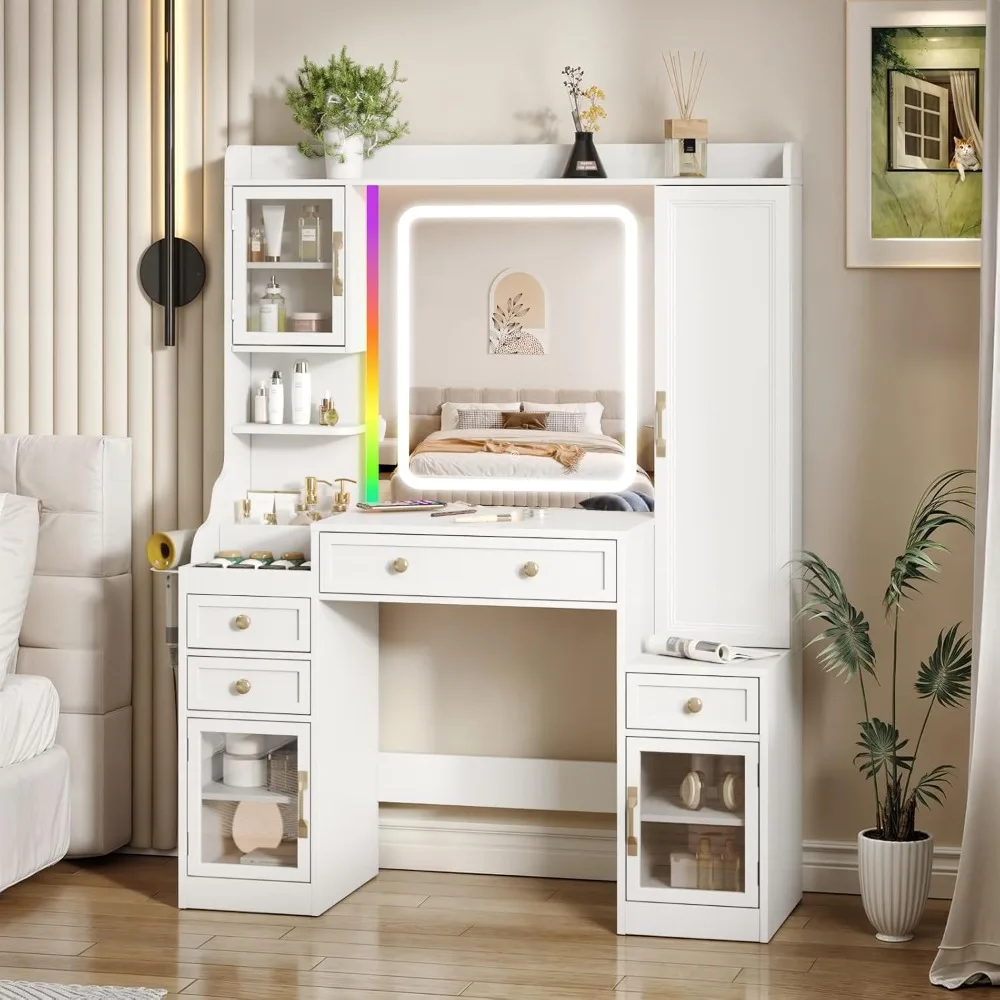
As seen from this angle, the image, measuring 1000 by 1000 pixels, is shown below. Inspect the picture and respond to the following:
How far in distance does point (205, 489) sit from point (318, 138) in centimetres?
100

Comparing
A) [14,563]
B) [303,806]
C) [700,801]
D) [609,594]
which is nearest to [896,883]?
[700,801]

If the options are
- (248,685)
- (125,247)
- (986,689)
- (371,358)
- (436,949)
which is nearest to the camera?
(986,689)

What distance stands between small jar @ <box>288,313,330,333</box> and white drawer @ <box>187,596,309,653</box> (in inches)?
28.4

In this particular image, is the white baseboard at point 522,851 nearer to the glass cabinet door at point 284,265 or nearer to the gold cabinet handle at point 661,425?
the gold cabinet handle at point 661,425

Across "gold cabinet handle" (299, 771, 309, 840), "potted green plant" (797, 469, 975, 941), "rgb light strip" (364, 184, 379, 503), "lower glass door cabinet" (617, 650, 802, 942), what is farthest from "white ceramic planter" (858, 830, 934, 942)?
"rgb light strip" (364, 184, 379, 503)

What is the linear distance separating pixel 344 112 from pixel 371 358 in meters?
0.63

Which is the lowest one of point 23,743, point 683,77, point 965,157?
point 23,743

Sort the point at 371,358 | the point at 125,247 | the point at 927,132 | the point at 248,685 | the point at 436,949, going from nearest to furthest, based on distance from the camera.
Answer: the point at 436,949 < the point at 248,685 < the point at 927,132 < the point at 371,358 < the point at 125,247

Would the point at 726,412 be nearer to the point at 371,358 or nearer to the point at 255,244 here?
the point at 371,358

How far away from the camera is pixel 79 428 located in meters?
4.03

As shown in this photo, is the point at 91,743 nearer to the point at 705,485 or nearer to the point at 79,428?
the point at 79,428

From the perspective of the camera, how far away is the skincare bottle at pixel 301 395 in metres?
3.81

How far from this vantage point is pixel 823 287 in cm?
368

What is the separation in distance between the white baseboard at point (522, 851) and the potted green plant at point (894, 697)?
10.1 inches
